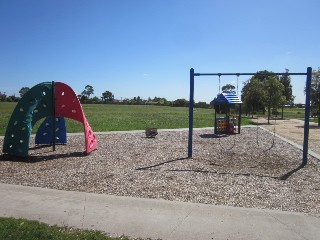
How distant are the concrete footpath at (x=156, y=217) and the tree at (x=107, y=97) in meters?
93.8

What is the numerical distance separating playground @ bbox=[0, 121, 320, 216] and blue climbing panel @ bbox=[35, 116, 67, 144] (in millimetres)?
390

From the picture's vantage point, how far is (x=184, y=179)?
7.73 meters

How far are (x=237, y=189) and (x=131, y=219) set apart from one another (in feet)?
9.25

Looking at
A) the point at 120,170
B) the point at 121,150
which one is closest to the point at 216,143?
the point at 121,150

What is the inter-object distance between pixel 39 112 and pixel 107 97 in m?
92.8

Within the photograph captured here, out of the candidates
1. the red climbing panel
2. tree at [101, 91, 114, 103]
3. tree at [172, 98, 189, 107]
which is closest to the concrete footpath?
the red climbing panel

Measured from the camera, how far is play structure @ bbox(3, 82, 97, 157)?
9969 mm

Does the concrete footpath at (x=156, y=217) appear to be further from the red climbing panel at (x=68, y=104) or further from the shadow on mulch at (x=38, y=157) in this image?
the red climbing panel at (x=68, y=104)

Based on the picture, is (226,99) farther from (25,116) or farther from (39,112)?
(25,116)

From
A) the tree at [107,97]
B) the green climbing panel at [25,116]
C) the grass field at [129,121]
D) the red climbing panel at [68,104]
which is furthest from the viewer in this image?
the tree at [107,97]

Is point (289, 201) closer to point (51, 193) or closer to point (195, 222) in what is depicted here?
point (195, 222)

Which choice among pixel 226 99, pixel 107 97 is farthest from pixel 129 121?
pixel 107 97

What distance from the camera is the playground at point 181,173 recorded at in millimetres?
6465

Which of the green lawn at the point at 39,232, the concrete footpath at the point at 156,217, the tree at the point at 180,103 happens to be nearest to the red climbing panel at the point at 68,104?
the concrete footpath at the point at 156,217
